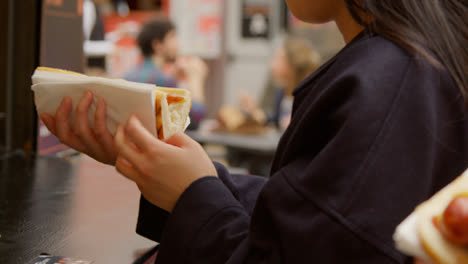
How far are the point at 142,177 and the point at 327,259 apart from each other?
0.27 m

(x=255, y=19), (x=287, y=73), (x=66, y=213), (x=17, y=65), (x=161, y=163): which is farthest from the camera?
(x=255, y=19)

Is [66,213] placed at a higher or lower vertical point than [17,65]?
lower

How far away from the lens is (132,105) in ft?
2.43

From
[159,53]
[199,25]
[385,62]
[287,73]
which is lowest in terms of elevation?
[287,73]

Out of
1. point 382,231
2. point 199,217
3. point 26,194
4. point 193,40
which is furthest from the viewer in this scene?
point 193,40

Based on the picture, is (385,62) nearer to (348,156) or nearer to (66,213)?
(348,156)

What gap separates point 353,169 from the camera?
1.96 feet

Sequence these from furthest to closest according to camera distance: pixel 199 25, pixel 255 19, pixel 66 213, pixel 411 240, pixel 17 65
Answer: pixel 199 25 → pixel 255 19 → pixel 17 65 → pixel 66 213 → pixel 411 240

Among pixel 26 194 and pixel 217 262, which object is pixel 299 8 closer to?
pixel 217 262

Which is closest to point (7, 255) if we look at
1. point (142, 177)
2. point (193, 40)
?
point (142, 177)

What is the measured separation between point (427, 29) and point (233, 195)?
0.38 meters

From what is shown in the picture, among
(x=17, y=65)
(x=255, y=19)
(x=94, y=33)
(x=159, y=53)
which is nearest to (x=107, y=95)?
(x=17, y=65)

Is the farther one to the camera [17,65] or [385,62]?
[17,65]

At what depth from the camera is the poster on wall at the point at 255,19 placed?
669 cm
